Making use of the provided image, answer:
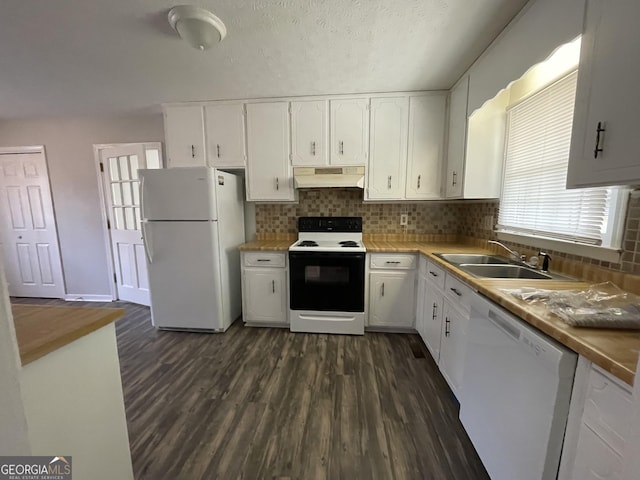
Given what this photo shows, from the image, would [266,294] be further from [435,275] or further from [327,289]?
[435,275]

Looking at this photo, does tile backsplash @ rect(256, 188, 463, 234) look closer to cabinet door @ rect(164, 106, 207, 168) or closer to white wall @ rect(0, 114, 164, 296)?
cabinet door @ rect(164, 106, 207, 168)

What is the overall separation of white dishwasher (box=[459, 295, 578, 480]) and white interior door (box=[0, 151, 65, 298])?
4.92 meters

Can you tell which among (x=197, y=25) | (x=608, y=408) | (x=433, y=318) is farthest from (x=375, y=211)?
(x=608, y=408)

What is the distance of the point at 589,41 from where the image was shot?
98cm

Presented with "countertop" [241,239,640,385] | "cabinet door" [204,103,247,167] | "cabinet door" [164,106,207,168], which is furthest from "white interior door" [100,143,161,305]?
"countertop" [241,239,640,385]

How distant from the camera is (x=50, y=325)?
2.72ft

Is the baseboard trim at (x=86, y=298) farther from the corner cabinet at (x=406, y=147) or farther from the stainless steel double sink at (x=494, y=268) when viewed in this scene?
the stainless steel double sink at (x=494, y=268)

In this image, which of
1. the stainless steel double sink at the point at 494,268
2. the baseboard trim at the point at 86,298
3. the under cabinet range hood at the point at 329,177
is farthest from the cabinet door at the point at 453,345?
the baseboard trim at the point at 86,298

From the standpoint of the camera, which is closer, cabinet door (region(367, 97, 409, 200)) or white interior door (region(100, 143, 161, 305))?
cabinet door (region(367, 97, 409, 200))

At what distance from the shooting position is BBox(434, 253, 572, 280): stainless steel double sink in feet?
5.14

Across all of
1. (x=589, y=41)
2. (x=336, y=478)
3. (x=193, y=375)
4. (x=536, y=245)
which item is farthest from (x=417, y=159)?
(x=193, y=375)

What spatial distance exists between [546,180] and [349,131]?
166cm

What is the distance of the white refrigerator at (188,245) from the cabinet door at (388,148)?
155 cm

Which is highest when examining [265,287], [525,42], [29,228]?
[525,42]
